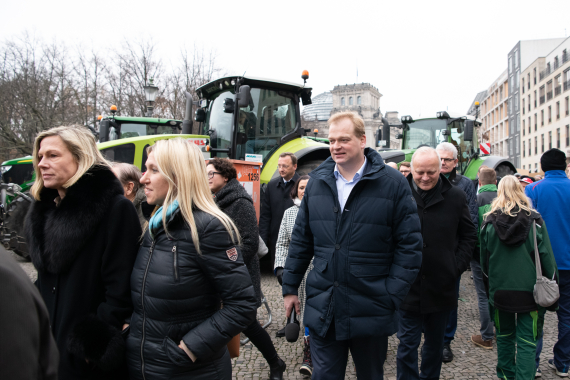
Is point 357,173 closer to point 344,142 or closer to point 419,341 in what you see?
point 344,142

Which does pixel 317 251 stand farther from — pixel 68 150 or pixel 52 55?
pixel 52 55

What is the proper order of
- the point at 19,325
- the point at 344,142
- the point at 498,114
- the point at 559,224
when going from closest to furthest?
1. the point at 19,325
2. the point at 344,142
3. the point at 559,224
4. the point at 498,114

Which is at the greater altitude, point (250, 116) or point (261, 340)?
point (250, 116)

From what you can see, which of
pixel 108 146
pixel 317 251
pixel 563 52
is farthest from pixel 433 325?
pixel 563 52

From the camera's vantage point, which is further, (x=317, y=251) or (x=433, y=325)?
(x=433, y=325)

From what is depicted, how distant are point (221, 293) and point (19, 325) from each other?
1.00 meters

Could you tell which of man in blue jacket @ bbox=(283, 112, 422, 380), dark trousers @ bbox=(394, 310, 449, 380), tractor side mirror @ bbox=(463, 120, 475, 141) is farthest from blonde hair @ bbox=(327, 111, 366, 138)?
tractor side mirror @ bbox=(463, 120, 475, 141)

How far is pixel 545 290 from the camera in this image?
319 cm

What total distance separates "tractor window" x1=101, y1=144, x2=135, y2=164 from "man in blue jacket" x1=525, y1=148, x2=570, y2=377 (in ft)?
21.8

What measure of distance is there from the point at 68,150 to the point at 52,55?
2579 centimetres

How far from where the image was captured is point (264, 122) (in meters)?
7.39

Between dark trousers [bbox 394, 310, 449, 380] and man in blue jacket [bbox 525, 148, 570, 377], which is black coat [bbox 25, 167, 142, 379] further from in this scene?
man in blue jacket [bbox 525, 148, 570, 377]

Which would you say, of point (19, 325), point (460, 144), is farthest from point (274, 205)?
point (460, 144)

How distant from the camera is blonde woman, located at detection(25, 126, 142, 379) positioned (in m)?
1.85
